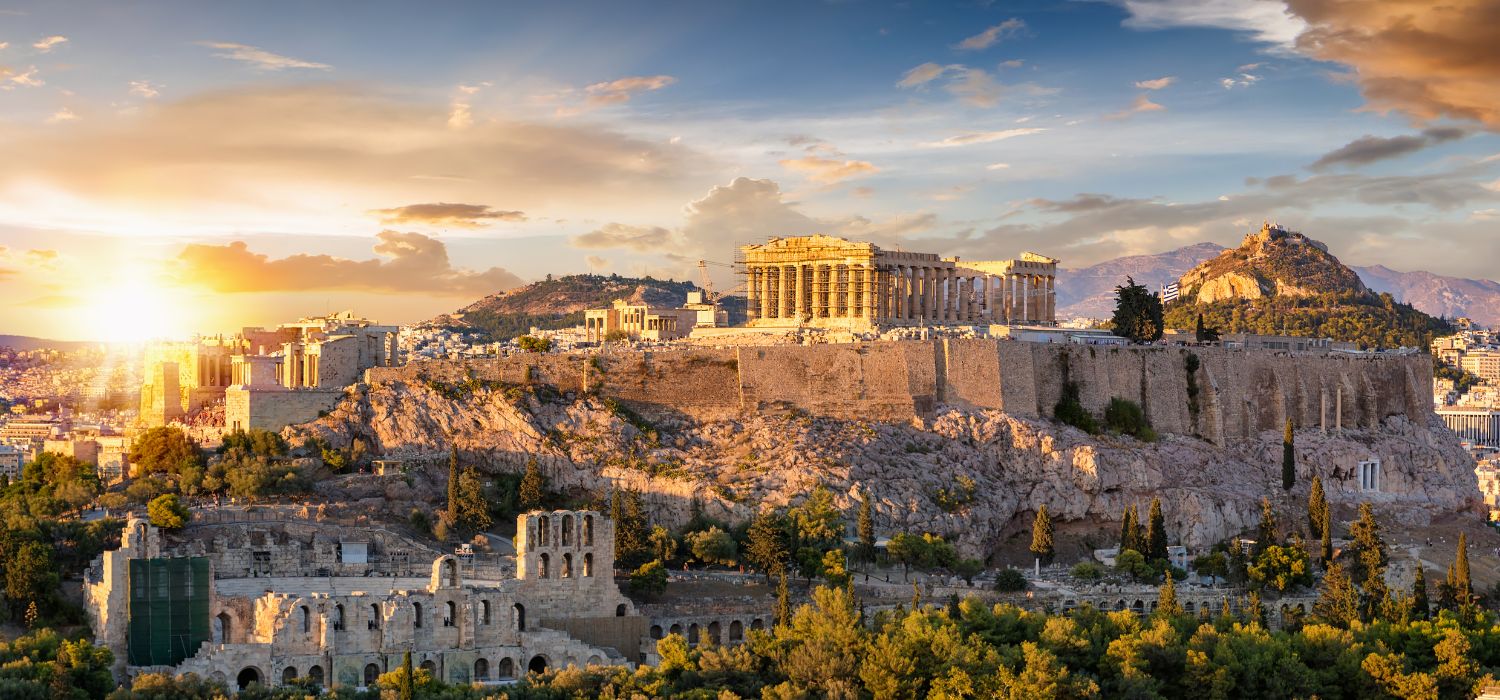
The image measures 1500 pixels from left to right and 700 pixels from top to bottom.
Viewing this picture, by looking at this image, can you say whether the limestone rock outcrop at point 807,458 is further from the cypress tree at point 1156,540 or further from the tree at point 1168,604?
the tree at point 1168,604

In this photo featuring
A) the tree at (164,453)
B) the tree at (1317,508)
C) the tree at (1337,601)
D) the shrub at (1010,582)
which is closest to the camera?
the tree at (1337,601)

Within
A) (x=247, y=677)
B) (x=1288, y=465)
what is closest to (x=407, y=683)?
(x=247, y=677)

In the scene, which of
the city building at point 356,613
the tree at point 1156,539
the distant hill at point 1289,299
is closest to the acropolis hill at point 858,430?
the tree at point 1156,539

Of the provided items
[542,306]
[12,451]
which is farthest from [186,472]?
[542,306]

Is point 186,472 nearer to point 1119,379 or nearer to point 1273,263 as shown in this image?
point 1119,379

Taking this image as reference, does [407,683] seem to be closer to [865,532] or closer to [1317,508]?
[865,532]

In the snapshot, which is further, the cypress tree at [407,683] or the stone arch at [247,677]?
the stone arch at [247,677]

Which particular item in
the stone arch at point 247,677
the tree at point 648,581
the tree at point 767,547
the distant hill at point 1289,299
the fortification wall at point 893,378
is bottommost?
the stone arch at point 247,677
